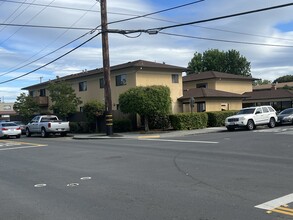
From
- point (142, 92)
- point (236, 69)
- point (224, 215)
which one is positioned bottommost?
point (224, 215)

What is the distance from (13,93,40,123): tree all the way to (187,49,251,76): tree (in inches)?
1751

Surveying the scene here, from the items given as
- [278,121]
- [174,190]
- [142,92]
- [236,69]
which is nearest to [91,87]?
[142,92]

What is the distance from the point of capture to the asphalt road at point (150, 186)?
21.6ft

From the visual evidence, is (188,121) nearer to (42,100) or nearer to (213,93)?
(213,93)

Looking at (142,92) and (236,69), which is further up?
(236,69)

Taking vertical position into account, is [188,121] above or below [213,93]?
below

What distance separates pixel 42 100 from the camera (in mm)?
48375

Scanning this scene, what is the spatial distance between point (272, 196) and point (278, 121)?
86.6 ft

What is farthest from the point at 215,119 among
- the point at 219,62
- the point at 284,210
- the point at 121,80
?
the point at 219,62

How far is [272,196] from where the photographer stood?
7.35m

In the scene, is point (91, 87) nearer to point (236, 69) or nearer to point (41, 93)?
point (41, 93)

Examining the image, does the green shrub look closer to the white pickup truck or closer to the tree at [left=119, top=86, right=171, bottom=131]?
the tree at [left=119, top=86, right=171, bottom=131]

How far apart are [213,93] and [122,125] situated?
11.1m

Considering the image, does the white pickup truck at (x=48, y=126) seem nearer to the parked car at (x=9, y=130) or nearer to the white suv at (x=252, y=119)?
the parked car at (x=9, y=130)
